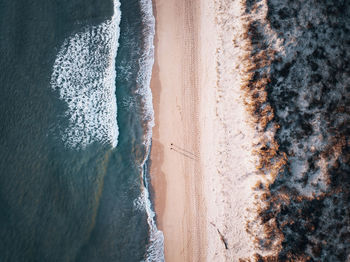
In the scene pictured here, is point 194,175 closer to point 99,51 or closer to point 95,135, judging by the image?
point 95,135

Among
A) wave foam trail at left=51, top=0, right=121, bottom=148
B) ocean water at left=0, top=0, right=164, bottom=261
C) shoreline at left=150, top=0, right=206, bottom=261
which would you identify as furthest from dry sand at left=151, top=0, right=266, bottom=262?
wave foam trail at left=51, top=0, right=121, bottom=148

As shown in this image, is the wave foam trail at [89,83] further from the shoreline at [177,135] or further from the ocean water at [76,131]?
the shoreline at [177,135]

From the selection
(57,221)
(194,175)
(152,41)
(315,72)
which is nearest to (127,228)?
(57,221)

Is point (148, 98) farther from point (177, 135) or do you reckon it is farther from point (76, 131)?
point (76, 131)

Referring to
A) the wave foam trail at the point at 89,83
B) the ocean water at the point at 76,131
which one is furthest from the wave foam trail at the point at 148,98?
the wave foam trail at the point at 89,83

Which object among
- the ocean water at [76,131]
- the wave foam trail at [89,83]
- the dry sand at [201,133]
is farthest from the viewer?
the wave foam trail at [89,83]

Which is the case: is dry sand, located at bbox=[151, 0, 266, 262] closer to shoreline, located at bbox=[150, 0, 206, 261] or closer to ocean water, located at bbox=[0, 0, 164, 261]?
shoreline, located at bbox=[150, 0, 206, 261]
